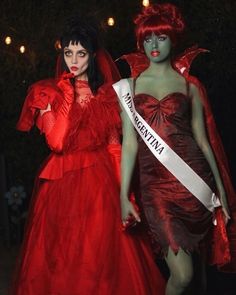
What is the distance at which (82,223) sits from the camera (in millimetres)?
5168

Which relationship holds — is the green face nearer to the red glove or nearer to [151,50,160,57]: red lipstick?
[151,50,160,57]: red lipstick

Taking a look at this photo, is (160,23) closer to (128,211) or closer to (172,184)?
(172,184)

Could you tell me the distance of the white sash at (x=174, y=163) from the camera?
4.66 m

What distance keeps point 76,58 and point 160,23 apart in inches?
34.1

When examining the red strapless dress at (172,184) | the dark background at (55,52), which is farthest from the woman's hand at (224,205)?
the dark background at (55,52)

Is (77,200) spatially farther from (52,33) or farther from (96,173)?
(52,33)

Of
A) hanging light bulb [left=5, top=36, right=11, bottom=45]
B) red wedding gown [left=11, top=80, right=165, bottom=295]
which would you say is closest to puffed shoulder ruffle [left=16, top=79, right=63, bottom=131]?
red wedding gown [left=11, top=80, right=165, bottom=295]

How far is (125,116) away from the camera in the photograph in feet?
15.9

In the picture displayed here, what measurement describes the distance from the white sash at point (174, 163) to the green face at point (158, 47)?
0.31m

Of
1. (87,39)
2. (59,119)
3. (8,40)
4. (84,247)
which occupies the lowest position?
(84,247)

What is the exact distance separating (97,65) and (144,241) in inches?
53.2

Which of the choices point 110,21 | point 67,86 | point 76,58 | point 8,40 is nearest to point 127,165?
point 67,86

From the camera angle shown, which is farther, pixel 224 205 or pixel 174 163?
pixel 224 205

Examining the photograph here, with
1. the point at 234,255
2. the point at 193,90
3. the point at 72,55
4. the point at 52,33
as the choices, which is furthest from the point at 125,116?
the point at 52,33
